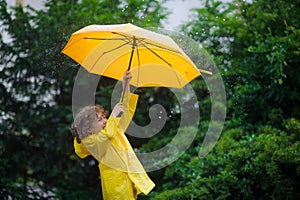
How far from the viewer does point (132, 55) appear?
423cm

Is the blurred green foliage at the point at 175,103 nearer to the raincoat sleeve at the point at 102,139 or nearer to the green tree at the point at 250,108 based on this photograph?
the green tree at the point at 250,108

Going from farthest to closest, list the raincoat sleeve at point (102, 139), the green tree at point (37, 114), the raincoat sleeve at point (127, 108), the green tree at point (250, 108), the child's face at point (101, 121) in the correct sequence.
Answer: the green tree at point (37, 114) < the green tree at point (250, 108) < the raincoat sleeve at point (127, 108) < the child's face at point (101, 121) < the raincoat sleeve at point (102, 139)

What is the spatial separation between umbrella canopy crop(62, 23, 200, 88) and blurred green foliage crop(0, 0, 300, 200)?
79cm

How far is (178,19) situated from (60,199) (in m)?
2.55

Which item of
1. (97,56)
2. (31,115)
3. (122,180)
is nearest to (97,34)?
(97,56)

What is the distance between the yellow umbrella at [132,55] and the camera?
3.87 metres

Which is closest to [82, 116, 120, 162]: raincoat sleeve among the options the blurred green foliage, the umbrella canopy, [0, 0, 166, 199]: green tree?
the umbrella canopy

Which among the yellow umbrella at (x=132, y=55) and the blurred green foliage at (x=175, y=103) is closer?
the yellow umbrella at (x=132, y=55)

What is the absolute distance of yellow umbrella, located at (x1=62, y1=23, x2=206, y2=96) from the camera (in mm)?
3867

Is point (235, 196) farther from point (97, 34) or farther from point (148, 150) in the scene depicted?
point (97, 34)

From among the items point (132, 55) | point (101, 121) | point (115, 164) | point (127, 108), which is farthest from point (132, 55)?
point (115, 164)

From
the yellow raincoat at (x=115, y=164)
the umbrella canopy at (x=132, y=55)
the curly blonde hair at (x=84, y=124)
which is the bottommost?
the yellow raincoat at (x=115, y=164)

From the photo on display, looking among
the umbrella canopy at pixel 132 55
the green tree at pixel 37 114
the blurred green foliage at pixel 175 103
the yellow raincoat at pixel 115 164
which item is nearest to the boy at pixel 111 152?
the yellow raincoat at pixel 115 164

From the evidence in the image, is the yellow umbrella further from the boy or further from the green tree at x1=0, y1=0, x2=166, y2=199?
the green tree at x1=0, y1=0, x2=166, y2=199
